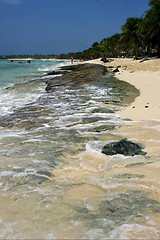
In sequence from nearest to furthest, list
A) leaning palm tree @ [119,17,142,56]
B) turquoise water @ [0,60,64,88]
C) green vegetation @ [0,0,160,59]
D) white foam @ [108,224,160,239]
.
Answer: white foam @ [108,224,160,239]
turquoise water @ [0,60,64,88]
green vegetation @ [0,0,160,59]
leaning palm tree @ [119,17,142,56]

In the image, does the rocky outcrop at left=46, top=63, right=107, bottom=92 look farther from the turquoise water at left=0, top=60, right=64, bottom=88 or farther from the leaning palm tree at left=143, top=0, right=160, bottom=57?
the leaning palm tree at left=143, top=0, right=160, bottom=57

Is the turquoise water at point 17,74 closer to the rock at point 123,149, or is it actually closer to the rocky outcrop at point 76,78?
the rocky outcrop at point 76,78

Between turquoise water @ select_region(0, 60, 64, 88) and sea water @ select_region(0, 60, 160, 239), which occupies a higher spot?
turquoise water @ select_region(0, 60, 64, 88)

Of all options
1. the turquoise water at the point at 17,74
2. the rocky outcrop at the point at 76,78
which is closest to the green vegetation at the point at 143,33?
the turquoise water at the point at 17,74

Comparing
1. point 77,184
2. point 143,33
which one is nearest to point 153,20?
point 143,33

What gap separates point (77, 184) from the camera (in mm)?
2840

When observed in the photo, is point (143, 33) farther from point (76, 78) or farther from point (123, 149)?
point (123, 149)

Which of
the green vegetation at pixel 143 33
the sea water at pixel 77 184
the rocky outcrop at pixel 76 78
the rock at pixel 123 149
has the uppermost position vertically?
the green vegetation at pixel 143 33

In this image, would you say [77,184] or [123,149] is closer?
[77,184]

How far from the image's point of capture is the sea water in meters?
1.97

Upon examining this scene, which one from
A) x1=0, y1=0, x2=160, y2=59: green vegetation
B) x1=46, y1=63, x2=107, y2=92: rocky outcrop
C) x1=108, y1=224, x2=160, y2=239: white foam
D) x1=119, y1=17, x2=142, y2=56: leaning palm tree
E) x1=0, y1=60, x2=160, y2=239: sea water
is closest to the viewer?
x1=108, y1=224, x2=160, y2=239: white foam

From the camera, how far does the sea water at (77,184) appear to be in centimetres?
197

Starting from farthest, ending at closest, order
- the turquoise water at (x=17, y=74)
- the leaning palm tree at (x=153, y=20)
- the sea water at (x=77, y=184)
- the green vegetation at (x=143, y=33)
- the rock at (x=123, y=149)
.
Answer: the green vegetation at (x=143, y=33) → the leaning palm tree at (x=153, y=20) → the turquoise water at (x=17, y=74) → the rock at (x=123, y=149) → the sea water at (x=77, y=184)

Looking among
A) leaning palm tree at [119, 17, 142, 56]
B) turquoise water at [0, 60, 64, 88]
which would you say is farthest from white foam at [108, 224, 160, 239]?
leaning palm tree at [119, 17, 142, 56]
